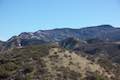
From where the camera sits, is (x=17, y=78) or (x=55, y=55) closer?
(x=17, y=78)

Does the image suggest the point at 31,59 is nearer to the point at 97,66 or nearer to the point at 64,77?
the point at 64,77

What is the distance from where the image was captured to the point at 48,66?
3850 centimetres

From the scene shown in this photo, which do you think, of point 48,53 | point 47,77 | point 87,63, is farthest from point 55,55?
point 47,77

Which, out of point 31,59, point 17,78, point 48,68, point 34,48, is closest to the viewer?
point 17,78

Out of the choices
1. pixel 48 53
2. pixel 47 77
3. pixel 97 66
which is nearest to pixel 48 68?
pixel 47 77

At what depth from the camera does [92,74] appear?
3794 centimetres

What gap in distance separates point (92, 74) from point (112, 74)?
4756mm

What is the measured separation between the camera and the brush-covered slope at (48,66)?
119 ft

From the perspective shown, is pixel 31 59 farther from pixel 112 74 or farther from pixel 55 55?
pixel 112 74

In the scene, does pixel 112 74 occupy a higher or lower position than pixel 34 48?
lower

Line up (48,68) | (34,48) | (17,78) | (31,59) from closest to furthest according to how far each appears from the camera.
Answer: (17,78) → (48,68) → (31,59) → (34,48)

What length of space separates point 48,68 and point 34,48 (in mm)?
8971

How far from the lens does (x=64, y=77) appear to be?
118 ft

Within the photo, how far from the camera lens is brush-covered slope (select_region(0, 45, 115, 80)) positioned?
36188 millimetres
